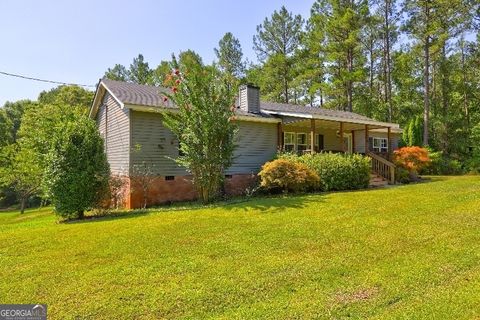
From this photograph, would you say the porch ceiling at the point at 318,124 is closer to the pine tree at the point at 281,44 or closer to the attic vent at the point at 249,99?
the attic vent at the point at 249,99

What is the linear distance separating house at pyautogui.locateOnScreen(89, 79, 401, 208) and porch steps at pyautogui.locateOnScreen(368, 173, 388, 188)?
1.18 ft

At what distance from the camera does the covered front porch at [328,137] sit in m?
17.7

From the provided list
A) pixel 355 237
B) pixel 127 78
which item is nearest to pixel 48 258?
pixel 355 237

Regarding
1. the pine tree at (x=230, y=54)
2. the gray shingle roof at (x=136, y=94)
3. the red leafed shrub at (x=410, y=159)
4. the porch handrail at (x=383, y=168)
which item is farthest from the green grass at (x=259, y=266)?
the pine tree at (x=230, y=54)

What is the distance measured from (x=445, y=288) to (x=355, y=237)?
2540 millimetres

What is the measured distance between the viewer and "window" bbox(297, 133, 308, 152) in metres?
20.1

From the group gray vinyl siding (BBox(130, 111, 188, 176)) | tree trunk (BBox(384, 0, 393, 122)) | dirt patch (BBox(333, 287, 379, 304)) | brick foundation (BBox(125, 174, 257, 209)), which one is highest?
tree trunk (BBox(384, 0, 393, 122))

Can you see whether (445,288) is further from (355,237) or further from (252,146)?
(252,146)

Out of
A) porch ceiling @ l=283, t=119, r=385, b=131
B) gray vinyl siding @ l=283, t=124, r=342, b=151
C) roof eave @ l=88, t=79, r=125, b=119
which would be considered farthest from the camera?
gray vinyl siding @ l=283, t=124, r=342, b=151

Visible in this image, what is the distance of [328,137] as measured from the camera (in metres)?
22.1

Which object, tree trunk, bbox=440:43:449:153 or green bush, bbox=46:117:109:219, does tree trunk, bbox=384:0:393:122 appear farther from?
green bush, bbox=46:117:109:219

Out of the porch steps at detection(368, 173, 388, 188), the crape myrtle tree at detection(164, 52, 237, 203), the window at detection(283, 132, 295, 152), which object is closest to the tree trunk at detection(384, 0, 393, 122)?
the porch steps at detection(368, 173, 388, 188)

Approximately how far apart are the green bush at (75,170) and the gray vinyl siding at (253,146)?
236 inches

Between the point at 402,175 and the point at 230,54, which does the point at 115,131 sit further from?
the point at 230,54
